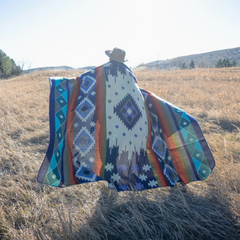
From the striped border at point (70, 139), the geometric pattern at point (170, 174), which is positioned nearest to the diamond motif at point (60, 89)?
the striped border at point (70, 139)

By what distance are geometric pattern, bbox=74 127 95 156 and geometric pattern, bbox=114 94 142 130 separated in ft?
1.32

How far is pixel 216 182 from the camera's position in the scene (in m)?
2.10

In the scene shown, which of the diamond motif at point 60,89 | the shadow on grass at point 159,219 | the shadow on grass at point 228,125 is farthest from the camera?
the shadow on grass at point 228,125

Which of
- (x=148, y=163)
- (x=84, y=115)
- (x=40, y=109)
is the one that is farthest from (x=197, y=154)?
(x=40, y=109)

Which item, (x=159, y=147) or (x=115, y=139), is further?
(x=159, y=147)

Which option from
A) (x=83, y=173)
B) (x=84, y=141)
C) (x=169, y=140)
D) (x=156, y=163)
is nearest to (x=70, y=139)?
(x=84, y=141)

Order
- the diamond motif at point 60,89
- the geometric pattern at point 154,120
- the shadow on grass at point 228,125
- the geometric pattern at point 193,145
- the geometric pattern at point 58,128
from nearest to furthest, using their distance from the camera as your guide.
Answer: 1. the geometric pattern at point 58,128
2. the geometric pattern at point 193,145
3. the diamond motif at point 60,89
4. the geometric pattern at point 154,120
5. the shadow on grass at point 228,125

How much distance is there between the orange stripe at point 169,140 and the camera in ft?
7.20

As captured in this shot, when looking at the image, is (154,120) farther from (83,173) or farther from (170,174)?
(83,173)

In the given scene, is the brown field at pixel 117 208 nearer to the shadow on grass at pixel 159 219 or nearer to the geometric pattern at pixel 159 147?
the shadow on grass at pixel 159 219

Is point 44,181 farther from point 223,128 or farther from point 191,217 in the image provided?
point 223,128

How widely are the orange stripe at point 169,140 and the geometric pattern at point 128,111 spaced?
270 mm

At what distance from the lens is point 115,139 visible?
2.12 m

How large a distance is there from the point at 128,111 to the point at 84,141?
0.60 metres
